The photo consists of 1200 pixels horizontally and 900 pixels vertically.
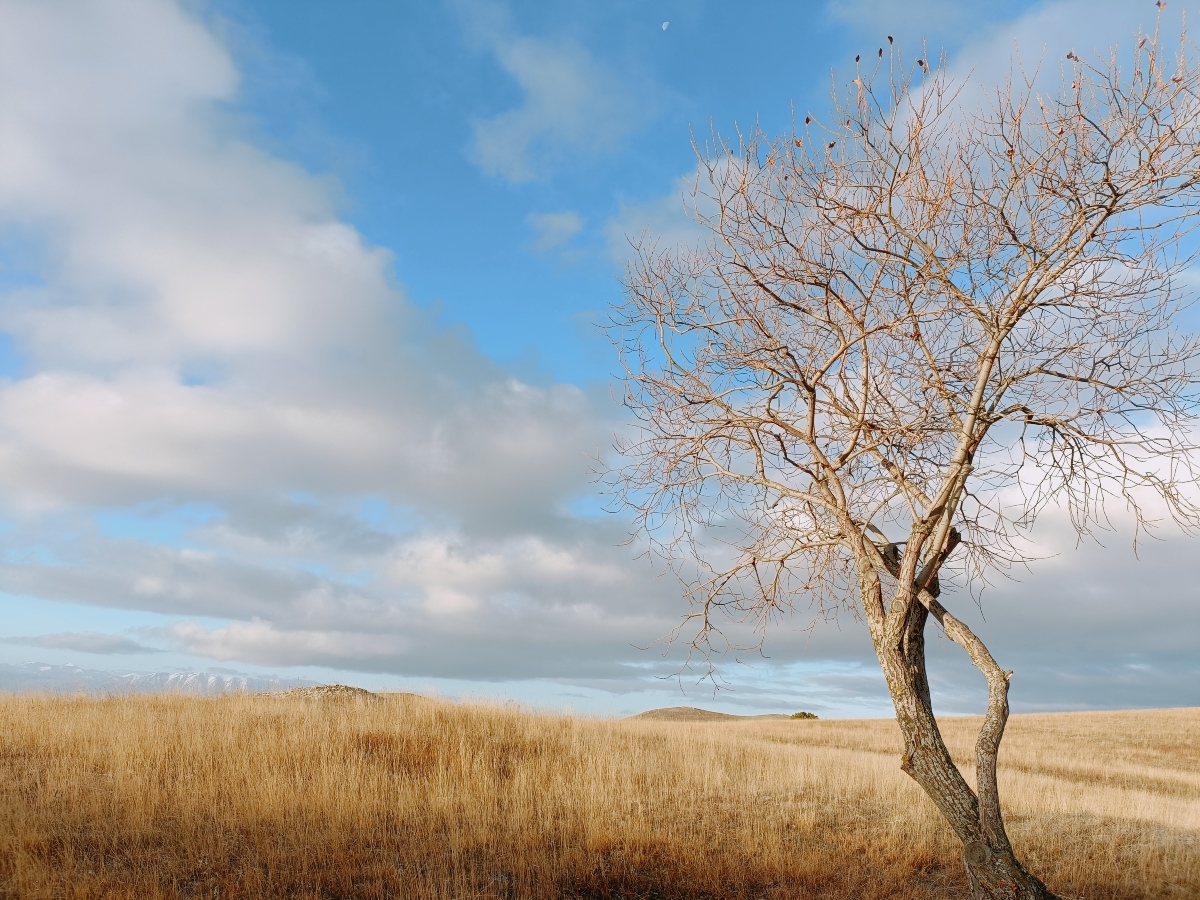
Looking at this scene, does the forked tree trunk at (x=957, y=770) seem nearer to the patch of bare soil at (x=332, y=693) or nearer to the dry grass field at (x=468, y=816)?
the dry grass field at (x=468, y=816)

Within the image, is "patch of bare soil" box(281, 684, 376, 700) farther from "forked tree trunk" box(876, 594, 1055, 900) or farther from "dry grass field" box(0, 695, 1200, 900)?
"forked tree trunk" box(876, 594, 1055, 900)

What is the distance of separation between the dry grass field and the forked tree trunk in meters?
2.36

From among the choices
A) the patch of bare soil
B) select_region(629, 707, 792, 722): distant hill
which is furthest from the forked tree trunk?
select_region(629, 707, 792, 722): distant hill

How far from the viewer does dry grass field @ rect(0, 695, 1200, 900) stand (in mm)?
8594

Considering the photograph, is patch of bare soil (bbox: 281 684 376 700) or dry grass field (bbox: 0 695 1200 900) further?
patch of bare soil (bbox: 281 684 376 700)

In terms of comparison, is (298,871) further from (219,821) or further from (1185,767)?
(1185,767)

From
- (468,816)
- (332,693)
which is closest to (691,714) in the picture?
(332,693)

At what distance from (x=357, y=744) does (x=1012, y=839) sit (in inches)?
405

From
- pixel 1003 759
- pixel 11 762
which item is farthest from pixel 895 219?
pixel 1003 759

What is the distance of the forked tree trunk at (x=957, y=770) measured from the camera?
24.4 ft

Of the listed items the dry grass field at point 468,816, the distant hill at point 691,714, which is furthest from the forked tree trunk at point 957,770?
the distant hill at point 691,714

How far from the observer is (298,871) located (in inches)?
335

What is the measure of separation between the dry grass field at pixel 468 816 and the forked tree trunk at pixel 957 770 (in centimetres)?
236

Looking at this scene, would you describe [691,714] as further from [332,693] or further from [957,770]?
[957,770]
